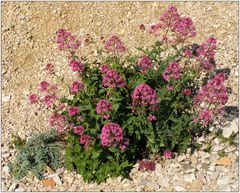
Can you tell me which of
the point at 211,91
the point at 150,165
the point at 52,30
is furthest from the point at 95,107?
the point at 52,30

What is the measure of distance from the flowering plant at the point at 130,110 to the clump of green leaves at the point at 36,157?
0.33 meters

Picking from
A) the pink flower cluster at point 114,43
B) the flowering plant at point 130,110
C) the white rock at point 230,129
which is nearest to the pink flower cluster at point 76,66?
the flowering plant at point 130,110

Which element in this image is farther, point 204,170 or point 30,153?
point 30,153

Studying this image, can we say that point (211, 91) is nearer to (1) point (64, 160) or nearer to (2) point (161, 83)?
(2) point (161, 83)

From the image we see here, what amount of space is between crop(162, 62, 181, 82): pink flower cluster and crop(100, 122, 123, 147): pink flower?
3.27ft

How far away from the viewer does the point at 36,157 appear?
25.8 ft

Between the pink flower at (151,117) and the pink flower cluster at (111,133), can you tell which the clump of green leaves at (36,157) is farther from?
the pink flower at (151,117)

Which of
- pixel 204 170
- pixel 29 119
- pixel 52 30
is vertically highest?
pixel 52 30

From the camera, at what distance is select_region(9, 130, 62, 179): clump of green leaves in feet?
25.8

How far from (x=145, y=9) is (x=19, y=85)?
2.85 metres

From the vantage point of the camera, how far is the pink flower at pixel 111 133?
21.4ft

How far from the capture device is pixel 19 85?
31.1 feet

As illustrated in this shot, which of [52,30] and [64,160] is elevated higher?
[52,30]

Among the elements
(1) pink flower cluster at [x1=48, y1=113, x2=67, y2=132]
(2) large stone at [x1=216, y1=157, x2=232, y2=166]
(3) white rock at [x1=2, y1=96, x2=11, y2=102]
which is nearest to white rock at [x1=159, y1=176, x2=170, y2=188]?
(2) large stone at [x1=216, y1=157, x2=232, y2=166]
